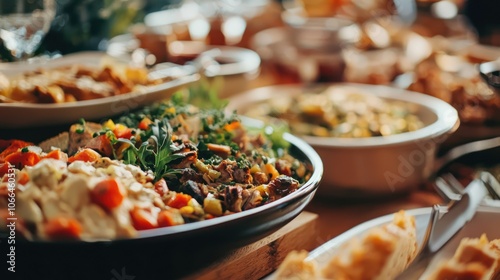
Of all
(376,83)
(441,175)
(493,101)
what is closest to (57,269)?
(441,175)

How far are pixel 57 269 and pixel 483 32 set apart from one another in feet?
11.7

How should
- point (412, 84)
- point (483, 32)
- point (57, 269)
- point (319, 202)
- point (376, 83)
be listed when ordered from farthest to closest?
point (483, 32), point (376, 83), point (412, 84), point (319, 202), point (57, 269)

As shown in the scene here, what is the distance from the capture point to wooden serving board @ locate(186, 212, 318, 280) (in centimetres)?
109

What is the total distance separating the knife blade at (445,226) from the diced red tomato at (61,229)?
0.55 metres

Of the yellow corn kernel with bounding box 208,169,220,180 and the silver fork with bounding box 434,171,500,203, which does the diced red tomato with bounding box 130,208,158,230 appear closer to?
the yellow corn kernel with bounding box 208,169,220,180

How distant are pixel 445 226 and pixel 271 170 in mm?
400

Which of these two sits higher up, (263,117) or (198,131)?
(198,131)

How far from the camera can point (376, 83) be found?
2615mm

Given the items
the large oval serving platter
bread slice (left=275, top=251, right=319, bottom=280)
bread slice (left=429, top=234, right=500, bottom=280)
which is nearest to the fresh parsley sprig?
the large oval serving platter

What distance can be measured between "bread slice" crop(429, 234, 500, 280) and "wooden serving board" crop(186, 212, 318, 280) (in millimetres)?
355

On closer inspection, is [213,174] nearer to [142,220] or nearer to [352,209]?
[142,220]

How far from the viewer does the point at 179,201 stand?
1052 mm

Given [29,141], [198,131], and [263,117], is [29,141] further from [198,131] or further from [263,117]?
[263,117]

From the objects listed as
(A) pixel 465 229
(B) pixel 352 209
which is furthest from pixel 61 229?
(B) pixel 352 209
